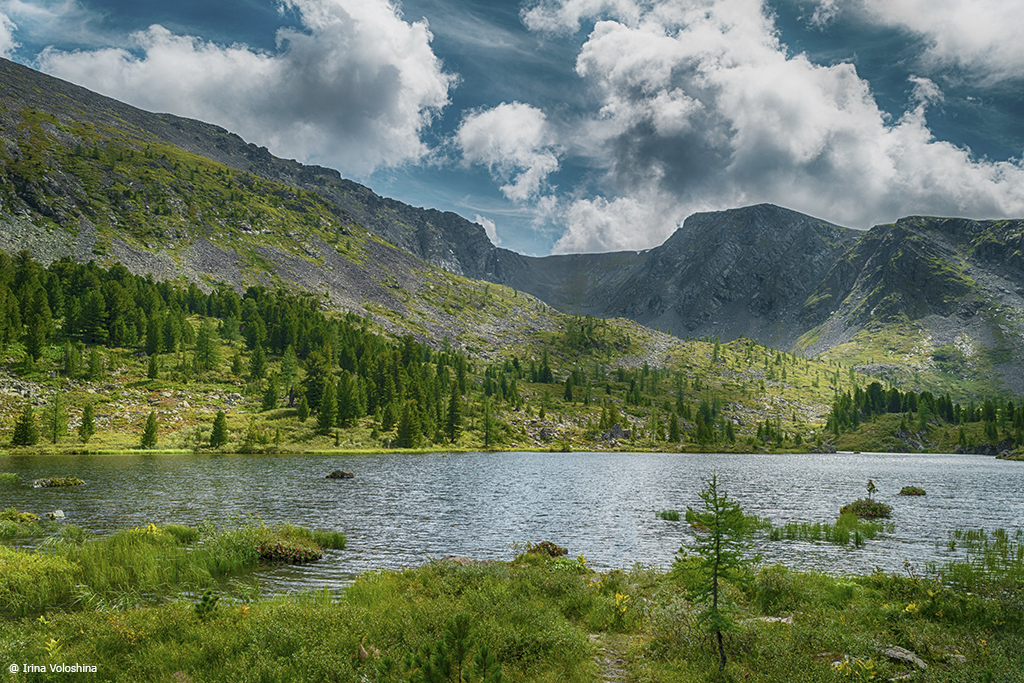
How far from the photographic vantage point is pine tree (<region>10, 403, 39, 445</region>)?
100 m

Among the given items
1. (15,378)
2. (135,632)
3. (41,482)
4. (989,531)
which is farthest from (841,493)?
(15,378)

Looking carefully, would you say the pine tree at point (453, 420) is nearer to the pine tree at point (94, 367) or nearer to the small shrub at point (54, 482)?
the pine tree at point (94, 367)

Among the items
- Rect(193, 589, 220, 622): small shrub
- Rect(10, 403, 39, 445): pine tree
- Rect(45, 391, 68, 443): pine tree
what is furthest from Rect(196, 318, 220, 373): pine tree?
Rect(193, 589, 220, 622): small shrub

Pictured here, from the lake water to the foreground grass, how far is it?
9.98 m

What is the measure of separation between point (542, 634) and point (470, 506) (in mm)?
44531

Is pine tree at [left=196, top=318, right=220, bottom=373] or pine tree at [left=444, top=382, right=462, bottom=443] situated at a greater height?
pine tree at [left=196, top=318, right=220, bottom=373]

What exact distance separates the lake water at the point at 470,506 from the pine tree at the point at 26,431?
47.7 feet

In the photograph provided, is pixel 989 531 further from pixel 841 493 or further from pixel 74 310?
pixel 74 310

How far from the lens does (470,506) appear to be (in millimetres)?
58719

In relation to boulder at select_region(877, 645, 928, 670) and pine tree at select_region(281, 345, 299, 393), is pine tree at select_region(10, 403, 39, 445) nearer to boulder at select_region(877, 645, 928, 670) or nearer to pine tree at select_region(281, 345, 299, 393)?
pine tree at select_region(281, 345, 299, 393)

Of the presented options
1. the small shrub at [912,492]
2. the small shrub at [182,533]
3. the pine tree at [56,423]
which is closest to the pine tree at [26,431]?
the pine tree at [56,423]

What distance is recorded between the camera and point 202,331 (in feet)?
578

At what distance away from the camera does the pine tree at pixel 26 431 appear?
10050 cm

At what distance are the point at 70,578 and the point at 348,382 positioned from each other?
14670 centimetres
